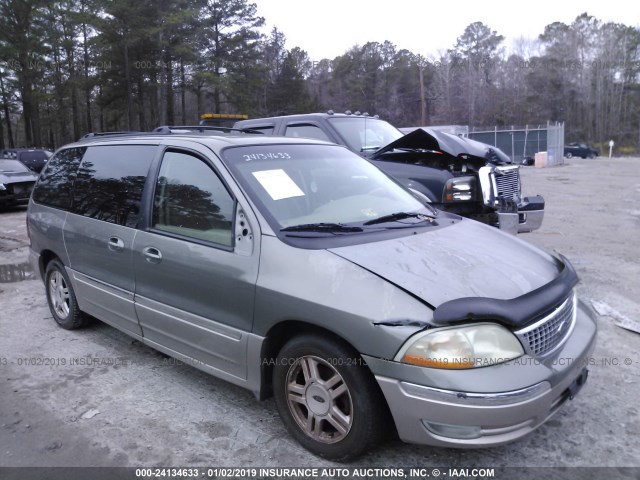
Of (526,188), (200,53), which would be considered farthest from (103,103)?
(526,188)

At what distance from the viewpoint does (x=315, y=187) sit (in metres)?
3.44

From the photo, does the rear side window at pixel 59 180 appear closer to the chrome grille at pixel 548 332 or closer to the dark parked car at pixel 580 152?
the chrome grille at pixel 548 332

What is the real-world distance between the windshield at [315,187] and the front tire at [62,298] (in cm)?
244

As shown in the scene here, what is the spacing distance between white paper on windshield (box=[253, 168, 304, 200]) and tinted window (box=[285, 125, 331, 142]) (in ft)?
12.7

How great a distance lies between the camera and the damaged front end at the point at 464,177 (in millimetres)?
6066

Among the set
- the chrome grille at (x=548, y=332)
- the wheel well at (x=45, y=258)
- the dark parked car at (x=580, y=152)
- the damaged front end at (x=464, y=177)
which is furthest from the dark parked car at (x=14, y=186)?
the dark parked car at (x=580, y=152)

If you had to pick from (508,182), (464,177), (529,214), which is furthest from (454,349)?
(529,214)

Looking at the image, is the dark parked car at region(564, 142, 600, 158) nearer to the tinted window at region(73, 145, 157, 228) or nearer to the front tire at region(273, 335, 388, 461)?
the tinted window at region(73, 145, 157, 228)

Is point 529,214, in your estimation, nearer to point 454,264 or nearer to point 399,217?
point 399,217

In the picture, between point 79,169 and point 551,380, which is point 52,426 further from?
point 551,380

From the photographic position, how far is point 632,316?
16.0 ft

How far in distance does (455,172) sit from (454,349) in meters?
4.29

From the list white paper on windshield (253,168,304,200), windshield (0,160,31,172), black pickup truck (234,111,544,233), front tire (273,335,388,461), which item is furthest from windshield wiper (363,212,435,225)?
windshield (0,160,31,172)

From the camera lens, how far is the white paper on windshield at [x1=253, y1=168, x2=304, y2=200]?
3.16 meters
